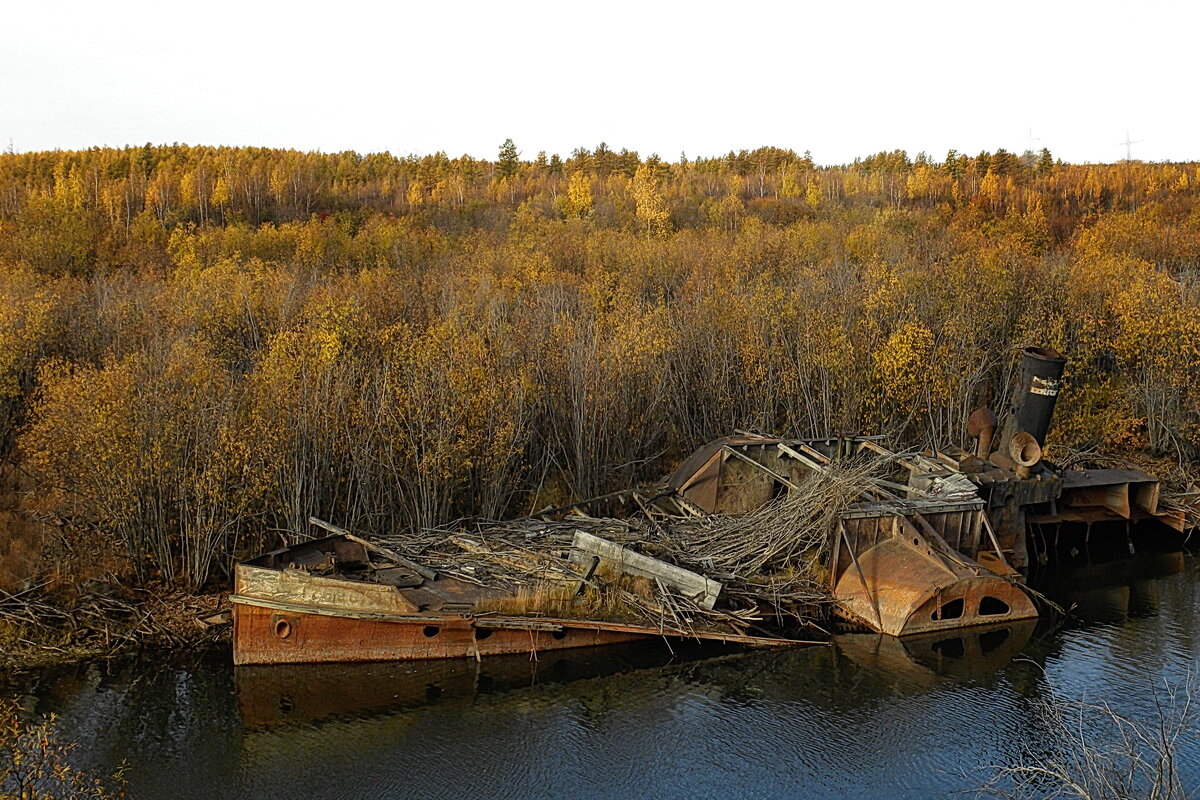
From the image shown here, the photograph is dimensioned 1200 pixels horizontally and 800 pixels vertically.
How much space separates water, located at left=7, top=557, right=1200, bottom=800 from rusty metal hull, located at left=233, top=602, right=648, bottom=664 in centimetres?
26

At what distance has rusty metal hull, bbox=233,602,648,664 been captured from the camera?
55.4ft

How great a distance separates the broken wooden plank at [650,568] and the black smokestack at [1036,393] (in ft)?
28.8

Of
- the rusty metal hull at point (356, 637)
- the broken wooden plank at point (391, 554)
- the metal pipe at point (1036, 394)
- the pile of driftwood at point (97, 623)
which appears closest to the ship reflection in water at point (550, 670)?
the rusty metal hull at point (356, 637)

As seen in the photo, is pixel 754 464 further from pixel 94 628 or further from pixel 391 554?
pixel 94 628

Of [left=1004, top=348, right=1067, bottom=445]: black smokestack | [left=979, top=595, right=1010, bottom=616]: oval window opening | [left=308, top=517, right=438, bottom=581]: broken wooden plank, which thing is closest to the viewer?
[left=308, top=517, right=438, bottom=581]: broken wooden plank

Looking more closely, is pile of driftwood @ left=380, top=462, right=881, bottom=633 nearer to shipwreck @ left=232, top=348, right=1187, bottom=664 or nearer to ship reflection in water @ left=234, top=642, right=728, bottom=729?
shipwreck @ left=232, top=348, right=1187, bottom=664

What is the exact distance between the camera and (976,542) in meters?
19.8

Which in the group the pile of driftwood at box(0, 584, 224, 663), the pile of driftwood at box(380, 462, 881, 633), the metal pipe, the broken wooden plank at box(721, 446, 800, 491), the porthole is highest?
the metal pipe

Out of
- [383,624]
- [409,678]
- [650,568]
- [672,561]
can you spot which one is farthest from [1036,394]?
[383,624]

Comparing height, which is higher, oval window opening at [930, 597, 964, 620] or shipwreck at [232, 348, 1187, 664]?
shipwreck at [232, 348, 1187, 664]

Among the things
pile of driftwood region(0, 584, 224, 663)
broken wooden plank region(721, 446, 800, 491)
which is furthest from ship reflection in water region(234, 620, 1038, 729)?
broken wooden plank region(721, 446, 800, 491)

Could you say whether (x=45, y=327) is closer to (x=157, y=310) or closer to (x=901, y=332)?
(x=157, y=310)

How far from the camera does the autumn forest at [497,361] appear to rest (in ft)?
67.0

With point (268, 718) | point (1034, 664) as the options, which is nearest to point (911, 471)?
point (1034, 664)
